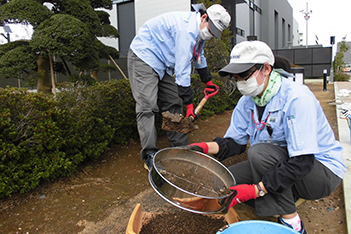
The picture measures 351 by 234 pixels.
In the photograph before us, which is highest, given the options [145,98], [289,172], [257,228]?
[145,98]

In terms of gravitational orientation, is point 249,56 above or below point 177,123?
above

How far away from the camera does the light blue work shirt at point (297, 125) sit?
5.28ft

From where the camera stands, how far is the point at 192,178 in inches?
74.5

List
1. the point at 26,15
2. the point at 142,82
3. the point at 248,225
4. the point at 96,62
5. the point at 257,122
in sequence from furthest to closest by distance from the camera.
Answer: the point at 96,62, the point at 26,15, the point at 142,82, the point at 257,122, the point at 248,225

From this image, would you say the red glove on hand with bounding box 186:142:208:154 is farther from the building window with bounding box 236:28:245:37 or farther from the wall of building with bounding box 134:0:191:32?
the building window with bounding box 236:28:245:37

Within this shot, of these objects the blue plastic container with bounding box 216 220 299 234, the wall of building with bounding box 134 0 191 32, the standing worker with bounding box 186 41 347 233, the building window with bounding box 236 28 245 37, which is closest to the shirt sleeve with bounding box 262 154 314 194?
the standing worker with bounding box 186 41 347 233

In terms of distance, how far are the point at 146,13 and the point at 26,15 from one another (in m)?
10.6

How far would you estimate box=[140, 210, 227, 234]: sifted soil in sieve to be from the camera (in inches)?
71.6

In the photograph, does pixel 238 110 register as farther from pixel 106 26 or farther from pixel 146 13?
pixel 146 13

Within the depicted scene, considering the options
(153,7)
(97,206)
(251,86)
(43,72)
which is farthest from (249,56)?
(153,7)

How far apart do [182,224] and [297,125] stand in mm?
1113

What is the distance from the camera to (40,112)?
234 centimetres

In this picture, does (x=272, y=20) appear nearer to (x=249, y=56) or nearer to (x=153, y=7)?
(x=153, y=7)

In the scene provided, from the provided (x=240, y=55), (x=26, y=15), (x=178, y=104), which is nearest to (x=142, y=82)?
(x=178, y=104)
